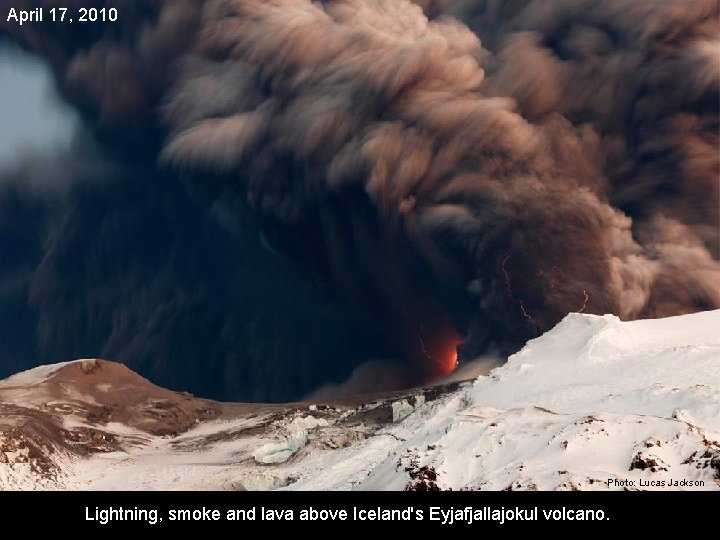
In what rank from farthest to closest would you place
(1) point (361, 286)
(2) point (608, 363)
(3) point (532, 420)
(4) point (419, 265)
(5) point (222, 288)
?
(5) point (222, 288)
(1) point (361, 286)
(4) point (419, 265)
(2) point (608, 363)
(3) point (532, 420)

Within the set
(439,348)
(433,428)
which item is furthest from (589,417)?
(439,348)

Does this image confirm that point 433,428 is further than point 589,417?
Yes

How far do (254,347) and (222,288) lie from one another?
28.4 ft

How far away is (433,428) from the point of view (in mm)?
35688

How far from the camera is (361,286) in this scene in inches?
3602

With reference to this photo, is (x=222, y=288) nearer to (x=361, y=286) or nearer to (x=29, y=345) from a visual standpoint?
(x=361, y=286)

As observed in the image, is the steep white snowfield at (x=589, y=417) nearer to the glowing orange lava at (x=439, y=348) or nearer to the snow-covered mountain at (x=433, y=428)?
the snow-covered mountain at (x=433, y=428)

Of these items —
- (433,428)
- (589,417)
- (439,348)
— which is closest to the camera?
(589,417)

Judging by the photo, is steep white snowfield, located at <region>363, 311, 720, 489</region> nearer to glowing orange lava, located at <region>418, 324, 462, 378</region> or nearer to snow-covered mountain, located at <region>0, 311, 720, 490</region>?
snow-covered mountain, located at <region>0, 311, 720, 490</region>

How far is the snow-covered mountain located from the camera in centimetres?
2734

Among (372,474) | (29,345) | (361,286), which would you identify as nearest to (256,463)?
(372,474)

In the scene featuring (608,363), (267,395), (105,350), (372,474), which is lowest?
(372,474)

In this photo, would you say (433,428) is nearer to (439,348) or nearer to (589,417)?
(589,417)

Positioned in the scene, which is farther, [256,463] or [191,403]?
[191,403]
